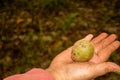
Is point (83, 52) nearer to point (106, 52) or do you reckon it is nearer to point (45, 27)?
point (106, 52)

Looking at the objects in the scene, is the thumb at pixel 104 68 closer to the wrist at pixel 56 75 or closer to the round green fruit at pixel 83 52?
the round green fruit at pixel 83 52

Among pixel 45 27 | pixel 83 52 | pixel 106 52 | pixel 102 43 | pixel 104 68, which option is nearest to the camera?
pixel 104 68

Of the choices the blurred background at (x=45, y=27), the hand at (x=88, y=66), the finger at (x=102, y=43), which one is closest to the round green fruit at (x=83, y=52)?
the hand at (x=88, y=66)

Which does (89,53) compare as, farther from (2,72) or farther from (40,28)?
(40,28)

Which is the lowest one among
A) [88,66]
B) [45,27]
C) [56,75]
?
[45,27]

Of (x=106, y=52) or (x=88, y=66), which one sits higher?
(x=88, y=66)

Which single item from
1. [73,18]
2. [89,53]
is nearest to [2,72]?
[73,18]

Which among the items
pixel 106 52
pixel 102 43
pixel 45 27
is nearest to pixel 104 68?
pixel 106 52
